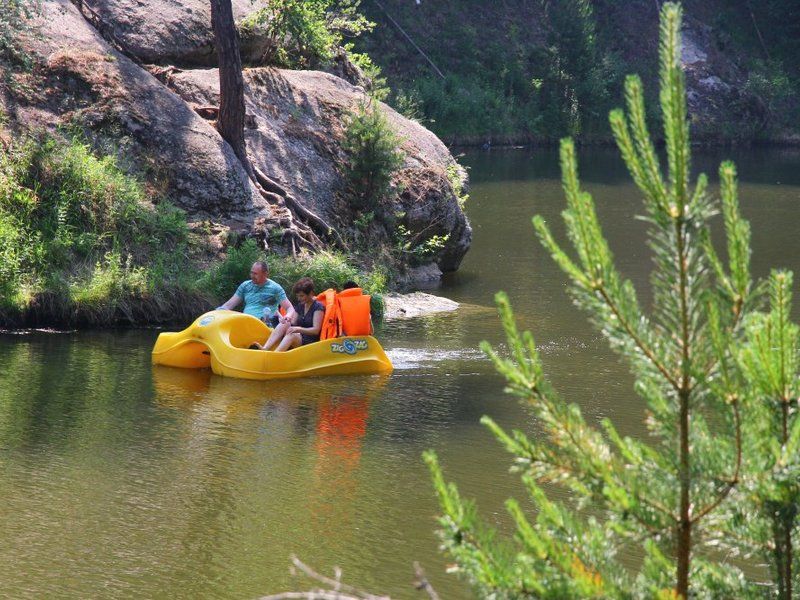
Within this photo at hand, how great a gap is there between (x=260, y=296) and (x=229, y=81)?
530 centimetres

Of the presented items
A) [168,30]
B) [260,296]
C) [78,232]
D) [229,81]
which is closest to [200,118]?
[229,81]

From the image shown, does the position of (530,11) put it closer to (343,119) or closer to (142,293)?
(343,119)

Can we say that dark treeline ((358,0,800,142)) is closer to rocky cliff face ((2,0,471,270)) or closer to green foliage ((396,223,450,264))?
rocky cliff face ((2,0,471,270))

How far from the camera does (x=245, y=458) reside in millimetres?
9258

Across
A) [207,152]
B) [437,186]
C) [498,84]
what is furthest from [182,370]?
[498,84]

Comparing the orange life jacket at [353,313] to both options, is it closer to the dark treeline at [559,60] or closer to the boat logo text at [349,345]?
the boat logo text at [349,345]

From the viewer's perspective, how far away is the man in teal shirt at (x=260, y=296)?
43.2ft

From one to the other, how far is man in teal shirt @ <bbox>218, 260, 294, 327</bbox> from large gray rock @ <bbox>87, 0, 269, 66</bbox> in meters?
6.79

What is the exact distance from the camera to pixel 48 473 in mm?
8680

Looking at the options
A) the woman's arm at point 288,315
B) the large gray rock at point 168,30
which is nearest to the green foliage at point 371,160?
the large gray rock at point 168,30

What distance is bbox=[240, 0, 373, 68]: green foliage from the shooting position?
1938cm

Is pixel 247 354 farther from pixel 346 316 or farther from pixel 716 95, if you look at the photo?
pixel 716 95

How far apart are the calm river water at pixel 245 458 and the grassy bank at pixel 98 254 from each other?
19.4 inches

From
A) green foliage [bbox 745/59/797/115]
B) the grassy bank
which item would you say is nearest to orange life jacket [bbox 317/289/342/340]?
the grassy bank
